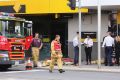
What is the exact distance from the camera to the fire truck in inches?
886

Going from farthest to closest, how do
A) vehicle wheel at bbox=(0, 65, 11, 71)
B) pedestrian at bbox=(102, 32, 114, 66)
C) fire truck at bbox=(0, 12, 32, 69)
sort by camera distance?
pedestrian at bbox=(102, 32, 114, 66) < vehicle wheel at bbox=(0, 65, 11, 71) < fire truck at bbox=(0, 12, 32, 69)

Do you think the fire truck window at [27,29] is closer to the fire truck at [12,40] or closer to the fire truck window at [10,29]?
the fire truck at [12,40]

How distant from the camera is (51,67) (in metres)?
22.4

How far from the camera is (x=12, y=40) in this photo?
22.9 metres

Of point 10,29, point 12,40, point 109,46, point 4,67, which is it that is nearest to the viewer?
point 12,40

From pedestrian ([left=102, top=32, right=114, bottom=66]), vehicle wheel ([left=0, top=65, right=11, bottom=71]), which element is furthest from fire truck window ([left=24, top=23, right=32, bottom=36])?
pedestrian ([left=102, top=32, right=114, bottom=66])

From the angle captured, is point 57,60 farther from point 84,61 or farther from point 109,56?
point 84,61

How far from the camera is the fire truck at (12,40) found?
22.5 metres

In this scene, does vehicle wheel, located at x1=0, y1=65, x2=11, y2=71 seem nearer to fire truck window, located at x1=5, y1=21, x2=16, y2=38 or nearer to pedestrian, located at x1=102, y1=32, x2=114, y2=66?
fire truck window, located at x1=5, y1=21, x2=16, y2=38

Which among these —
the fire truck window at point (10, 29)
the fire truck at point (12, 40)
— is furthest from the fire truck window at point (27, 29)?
the fire truck window at point (10, 29)

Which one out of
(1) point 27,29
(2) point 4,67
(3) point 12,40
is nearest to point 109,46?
(1) point 27,29

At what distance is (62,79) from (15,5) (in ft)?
44.4

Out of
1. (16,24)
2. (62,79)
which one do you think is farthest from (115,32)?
(62,79)

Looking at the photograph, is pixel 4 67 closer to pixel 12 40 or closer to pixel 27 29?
pixel 12 40
